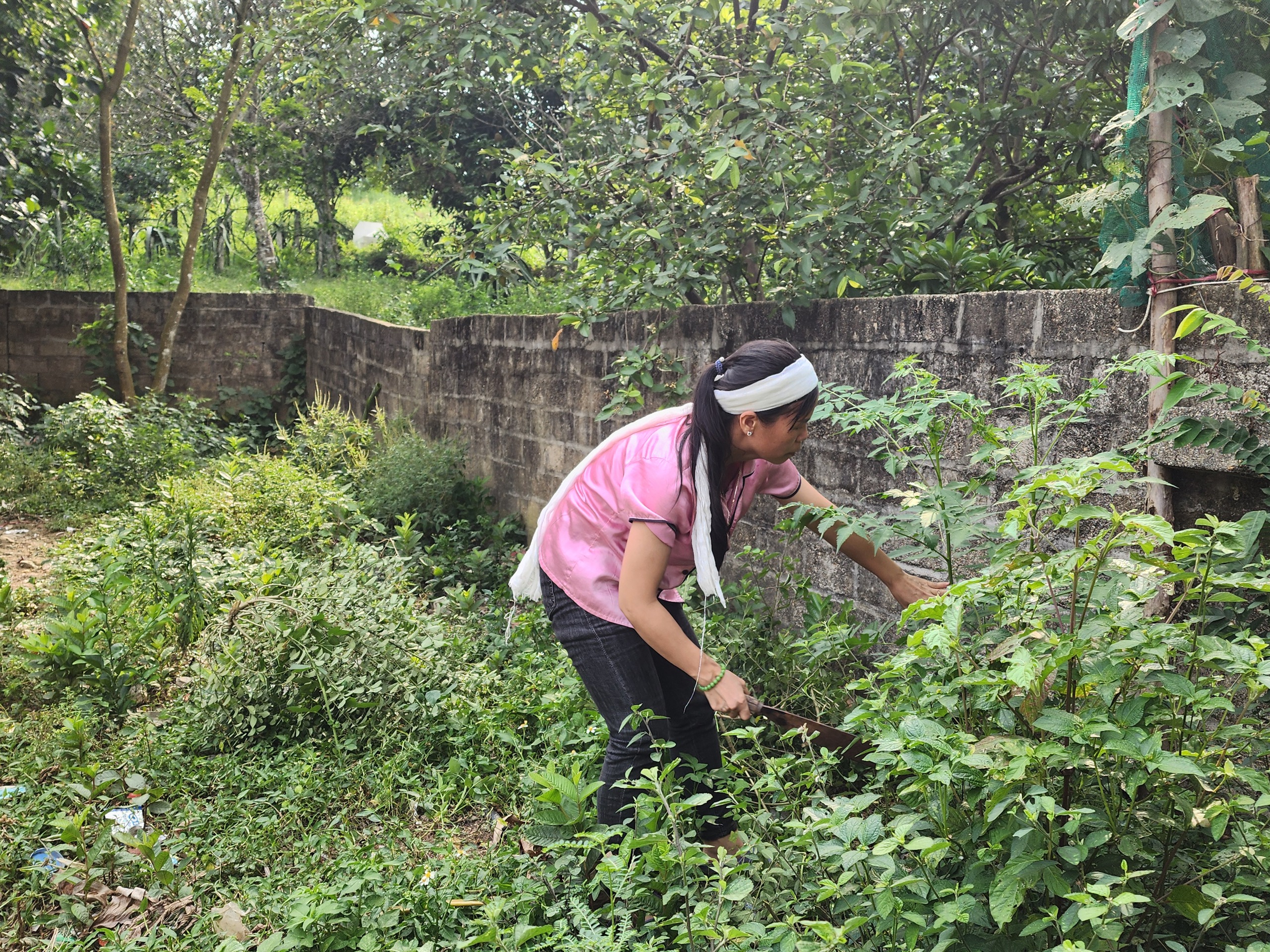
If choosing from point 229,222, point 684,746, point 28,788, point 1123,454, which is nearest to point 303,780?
point 28,788

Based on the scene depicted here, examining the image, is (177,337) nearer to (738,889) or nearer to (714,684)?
(714,684)

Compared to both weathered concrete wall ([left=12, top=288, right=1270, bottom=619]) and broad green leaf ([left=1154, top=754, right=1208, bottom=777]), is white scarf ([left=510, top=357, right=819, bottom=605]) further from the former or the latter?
broad green leaf ([left=1154, top=754, right=1208, bottom=777])

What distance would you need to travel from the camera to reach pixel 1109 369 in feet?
Answer: 6.92

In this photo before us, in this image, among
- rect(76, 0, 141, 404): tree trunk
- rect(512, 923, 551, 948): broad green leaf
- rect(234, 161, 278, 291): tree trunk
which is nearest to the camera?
rect(512, 923, 551, 948): broad green leaf

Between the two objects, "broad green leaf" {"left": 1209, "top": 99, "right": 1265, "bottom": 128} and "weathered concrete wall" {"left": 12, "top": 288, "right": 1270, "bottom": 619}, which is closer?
"broad green leaf" {"left": 1209, "top": 99, "right": 1265, "bottom": 128}

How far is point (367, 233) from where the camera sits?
19.6m

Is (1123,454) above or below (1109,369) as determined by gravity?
below

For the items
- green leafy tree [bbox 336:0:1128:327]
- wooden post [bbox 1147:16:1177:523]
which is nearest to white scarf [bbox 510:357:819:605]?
wooden post [bbox 1147:16:1177:523]

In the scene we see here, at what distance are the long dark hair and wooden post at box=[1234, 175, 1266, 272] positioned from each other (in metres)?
1.14

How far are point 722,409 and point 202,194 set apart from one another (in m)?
9.45

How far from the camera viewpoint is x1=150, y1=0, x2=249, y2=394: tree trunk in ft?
31.1

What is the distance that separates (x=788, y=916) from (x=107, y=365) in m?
11.5

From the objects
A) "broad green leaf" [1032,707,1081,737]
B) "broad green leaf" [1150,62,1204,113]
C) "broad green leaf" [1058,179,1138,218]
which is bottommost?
"broad green leaf" [1032,707,1081,737]

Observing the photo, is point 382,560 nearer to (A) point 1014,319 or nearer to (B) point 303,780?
(B) point 303,780
